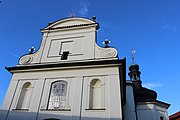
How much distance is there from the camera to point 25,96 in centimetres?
1170

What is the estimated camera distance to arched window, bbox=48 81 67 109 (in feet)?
34.6

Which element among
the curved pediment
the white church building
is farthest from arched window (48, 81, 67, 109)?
the curved pediment

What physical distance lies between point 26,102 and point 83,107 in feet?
13.4

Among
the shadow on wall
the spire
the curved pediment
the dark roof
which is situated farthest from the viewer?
the spire

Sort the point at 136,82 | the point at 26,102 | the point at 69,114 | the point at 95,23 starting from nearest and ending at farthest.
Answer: the point at 69,114
the point at 26,102
the point at 95,23
the point at 136,82

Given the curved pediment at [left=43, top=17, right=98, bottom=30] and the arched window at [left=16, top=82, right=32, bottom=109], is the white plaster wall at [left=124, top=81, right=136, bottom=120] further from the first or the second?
the arched window at [left=16, top=82, right=32, bottom=109]

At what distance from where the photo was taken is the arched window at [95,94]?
33.7 ft

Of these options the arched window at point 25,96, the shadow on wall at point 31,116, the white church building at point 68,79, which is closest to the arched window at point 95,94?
the white church building at point 68,79

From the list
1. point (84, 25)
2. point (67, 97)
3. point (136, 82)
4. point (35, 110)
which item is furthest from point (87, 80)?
point (136, 82)

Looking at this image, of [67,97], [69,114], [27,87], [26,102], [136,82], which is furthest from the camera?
[136,82]

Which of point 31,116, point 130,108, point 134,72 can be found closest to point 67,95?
point 31,116

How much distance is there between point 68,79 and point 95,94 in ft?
6.77

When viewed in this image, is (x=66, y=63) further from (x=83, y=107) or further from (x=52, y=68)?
(x=83, y=107)

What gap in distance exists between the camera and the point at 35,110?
10.4m
